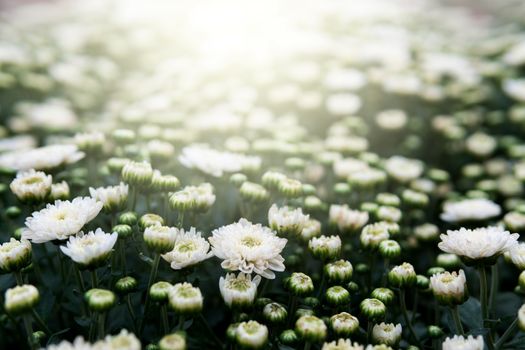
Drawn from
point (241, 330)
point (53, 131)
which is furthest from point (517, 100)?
point (53, 131)

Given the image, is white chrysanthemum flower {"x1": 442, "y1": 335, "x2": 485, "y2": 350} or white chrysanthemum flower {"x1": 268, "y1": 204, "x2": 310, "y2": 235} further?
white chrysanthemum flower {"x1": 268, "y1": 204, "x2": 310, "y2": 235}

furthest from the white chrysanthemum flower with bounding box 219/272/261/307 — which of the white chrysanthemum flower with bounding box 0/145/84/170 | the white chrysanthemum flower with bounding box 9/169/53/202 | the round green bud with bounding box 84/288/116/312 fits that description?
the white chrysanthemum flower with bounding box 0/145/84/170

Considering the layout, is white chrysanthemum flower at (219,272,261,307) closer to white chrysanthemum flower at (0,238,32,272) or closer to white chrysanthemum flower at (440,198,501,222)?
white chrysanthemum flower at (0,238,32,272)

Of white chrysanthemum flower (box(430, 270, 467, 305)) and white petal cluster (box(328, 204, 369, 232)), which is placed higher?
white petal cluster (box(328, 204, 369, 232))

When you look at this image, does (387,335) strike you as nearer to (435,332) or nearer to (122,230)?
(435,332)

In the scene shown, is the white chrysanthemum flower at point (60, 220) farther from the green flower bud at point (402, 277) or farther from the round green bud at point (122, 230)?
the green flower bud at point (402, 277)

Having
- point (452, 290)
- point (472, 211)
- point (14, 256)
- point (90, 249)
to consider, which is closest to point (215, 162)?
point (90, 249)

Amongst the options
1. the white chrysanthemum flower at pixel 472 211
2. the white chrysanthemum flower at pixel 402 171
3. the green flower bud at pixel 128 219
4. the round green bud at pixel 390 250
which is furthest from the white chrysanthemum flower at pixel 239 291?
the white chrysanthemum flower at pixel 402 171
